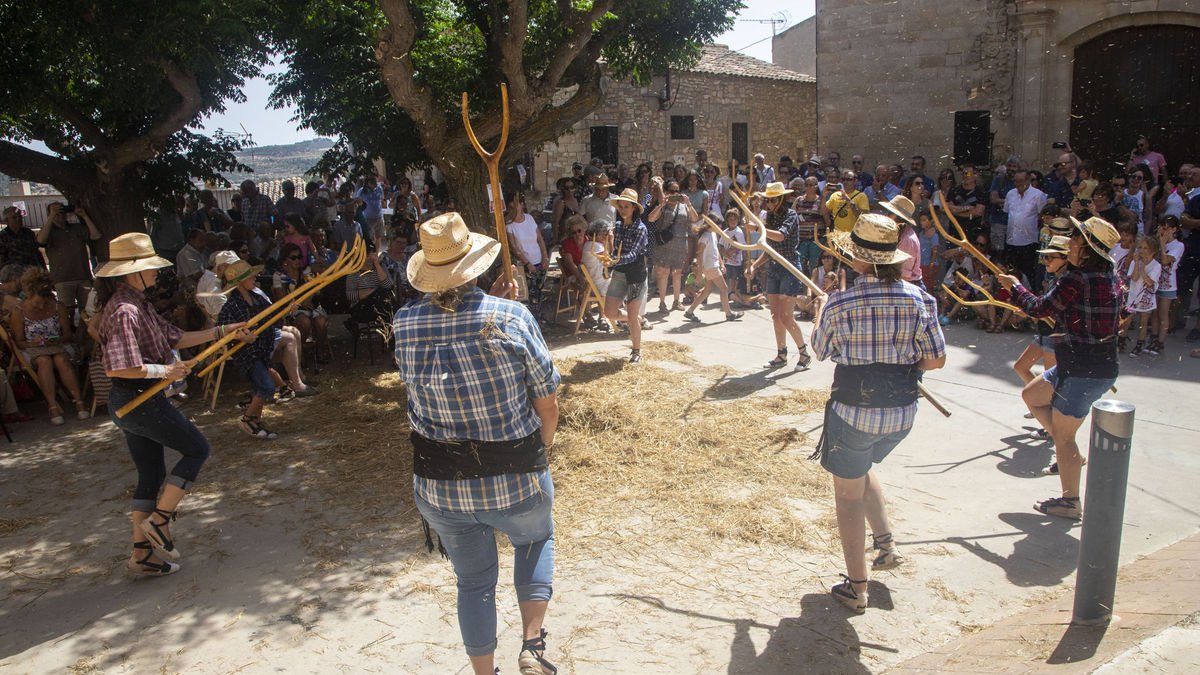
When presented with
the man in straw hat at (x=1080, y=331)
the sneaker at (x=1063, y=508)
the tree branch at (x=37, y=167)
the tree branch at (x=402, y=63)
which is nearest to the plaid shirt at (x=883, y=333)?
the man in straw hat at (x=1080, y=331)

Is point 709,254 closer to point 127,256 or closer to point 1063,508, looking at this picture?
point 1063,508

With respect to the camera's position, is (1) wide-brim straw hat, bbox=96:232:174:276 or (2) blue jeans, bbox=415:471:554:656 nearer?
(2) blue jeans, bbox=415:471:554:656

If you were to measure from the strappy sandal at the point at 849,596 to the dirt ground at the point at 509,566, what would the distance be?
53 millimetres

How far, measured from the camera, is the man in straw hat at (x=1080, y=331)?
4.72 meters

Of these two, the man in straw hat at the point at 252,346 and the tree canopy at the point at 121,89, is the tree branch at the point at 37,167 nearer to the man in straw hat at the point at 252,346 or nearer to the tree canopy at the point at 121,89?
the tree canopy at the point at 121,89

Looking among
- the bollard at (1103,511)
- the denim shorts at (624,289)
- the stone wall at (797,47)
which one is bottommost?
the bollard at (1103,511)

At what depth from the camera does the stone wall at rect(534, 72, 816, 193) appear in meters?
23.2

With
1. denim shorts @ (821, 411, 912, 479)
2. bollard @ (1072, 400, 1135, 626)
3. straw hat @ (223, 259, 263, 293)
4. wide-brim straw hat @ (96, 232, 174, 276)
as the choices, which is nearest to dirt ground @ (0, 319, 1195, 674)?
bollard @ (1072, 400, 1135, 626)

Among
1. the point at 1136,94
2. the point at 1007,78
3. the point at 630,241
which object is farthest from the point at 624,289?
the point at 1136,94

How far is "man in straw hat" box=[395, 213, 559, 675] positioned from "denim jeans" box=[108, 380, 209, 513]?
2.06 meters

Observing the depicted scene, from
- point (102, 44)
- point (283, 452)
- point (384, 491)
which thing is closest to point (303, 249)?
point (102, 44)

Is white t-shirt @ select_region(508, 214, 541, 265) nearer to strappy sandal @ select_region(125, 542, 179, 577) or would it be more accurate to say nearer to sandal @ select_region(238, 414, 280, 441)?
sandal @ select_region(238, 414, 280, 441)

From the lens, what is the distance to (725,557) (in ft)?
15.5

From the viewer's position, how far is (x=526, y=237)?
36.0ft
